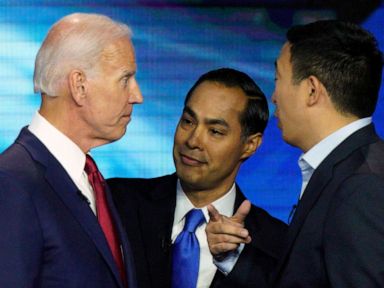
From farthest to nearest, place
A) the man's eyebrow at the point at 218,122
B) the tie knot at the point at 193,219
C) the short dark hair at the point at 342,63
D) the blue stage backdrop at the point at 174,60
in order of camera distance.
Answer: the blue stage backdrop at the point at 174,60
the man's eyebrow at the point at 218,122
the tie knot at the point at 193,219
the short dark hair at the point at 342,63

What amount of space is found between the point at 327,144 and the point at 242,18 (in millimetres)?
1576

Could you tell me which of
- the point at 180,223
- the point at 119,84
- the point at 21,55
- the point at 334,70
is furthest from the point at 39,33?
the point at 334,70

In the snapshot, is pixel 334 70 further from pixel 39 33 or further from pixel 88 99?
pixel 39 33

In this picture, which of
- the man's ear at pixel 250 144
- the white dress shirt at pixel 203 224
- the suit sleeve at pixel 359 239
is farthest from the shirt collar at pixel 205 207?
the suit sleeve at pixel 359 239

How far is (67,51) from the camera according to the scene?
8.85 feet

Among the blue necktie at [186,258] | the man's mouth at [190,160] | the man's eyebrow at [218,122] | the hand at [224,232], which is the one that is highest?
the man's eyebrow at [218,122]

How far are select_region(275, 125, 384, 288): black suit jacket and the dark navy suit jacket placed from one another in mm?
492

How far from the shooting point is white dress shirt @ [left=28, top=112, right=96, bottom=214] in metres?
2.67

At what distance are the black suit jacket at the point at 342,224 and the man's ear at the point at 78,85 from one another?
659 millimetres

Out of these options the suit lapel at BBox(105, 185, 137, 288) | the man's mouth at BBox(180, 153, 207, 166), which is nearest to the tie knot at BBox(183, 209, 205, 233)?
the man's mouth at BBox(180, 153, 207, 166)

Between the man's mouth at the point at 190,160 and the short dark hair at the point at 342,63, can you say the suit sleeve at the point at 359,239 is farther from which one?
the man's mouth at the point at 190,160

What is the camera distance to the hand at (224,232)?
3061 mm

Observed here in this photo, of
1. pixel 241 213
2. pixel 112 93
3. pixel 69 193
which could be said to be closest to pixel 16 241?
pixel 69 193

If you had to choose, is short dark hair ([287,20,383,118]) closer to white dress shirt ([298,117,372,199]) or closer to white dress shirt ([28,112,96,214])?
white dress shirt ([298,117,372,199])
